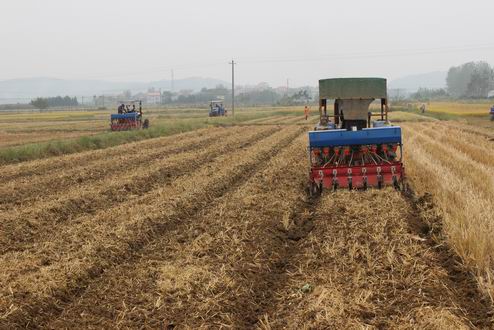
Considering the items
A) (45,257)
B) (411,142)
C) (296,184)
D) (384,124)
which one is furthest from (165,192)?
(411,142)

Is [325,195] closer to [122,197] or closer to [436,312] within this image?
[122,197]

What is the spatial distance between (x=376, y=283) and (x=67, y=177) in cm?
1178

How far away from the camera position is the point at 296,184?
43.3ft

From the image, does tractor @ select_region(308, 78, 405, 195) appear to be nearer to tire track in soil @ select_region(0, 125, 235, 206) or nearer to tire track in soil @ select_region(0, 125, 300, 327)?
tire track in soil @ select_region(0, 125, 300, 327)

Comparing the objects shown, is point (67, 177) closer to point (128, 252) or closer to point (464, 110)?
point (128, 252)

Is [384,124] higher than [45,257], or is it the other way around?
[384,124]

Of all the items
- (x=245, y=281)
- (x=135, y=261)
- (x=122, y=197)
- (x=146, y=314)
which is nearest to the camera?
(x=146, y=314)

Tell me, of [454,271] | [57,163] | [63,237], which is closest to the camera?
[454,271]

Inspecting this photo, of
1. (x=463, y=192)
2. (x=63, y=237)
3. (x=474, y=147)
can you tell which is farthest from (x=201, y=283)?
(x=474, y=147)

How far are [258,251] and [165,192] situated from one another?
5344 mm

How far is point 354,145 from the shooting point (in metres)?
12.4

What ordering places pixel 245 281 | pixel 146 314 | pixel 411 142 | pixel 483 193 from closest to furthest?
pixel 146 314 → pixel 245 281 → pixel 483 193 → pixel 411 142

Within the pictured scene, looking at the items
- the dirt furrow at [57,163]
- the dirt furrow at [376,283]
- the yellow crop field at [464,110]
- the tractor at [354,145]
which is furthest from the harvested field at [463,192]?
the yellow crop field at [464,110]

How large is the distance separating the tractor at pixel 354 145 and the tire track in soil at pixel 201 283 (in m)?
1.19
